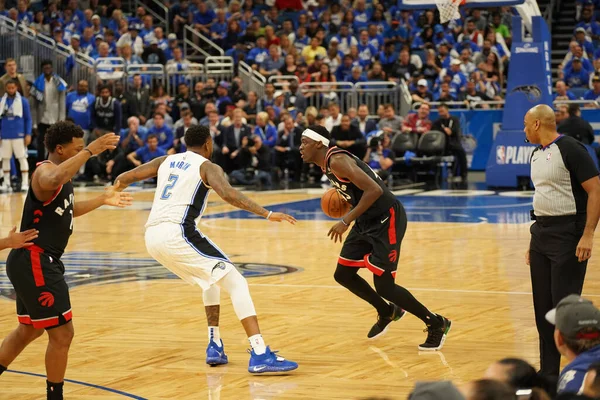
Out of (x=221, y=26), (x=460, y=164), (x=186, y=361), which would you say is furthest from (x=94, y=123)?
(x=186, y=361)

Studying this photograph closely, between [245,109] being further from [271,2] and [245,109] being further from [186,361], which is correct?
[186,361]

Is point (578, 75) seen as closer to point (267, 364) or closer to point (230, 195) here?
point (230, 195)

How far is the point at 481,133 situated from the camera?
80.2 feet

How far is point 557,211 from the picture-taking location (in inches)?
285

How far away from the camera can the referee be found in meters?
7.16

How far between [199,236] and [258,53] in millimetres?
20349

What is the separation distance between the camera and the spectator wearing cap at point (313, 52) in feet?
90.3

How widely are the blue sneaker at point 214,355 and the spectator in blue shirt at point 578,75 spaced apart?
60.1 ft

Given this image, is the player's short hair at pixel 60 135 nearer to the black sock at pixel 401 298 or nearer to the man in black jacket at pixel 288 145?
the black sock at pixel 401 298

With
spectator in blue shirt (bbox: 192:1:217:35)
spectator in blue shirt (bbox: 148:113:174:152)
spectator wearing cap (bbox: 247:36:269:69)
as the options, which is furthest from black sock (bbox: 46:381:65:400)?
spectator in blue shirt (bbox: 192:1:217:35)

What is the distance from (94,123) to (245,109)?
→ 3.46 m

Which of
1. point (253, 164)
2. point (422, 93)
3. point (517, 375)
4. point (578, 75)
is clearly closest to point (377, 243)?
point (517, 375)

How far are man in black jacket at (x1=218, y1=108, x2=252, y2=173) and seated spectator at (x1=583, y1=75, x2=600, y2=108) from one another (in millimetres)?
7175

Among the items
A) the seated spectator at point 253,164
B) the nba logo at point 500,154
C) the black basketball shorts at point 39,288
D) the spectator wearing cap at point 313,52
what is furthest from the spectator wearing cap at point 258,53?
the black basketball shorts at point 39,288
